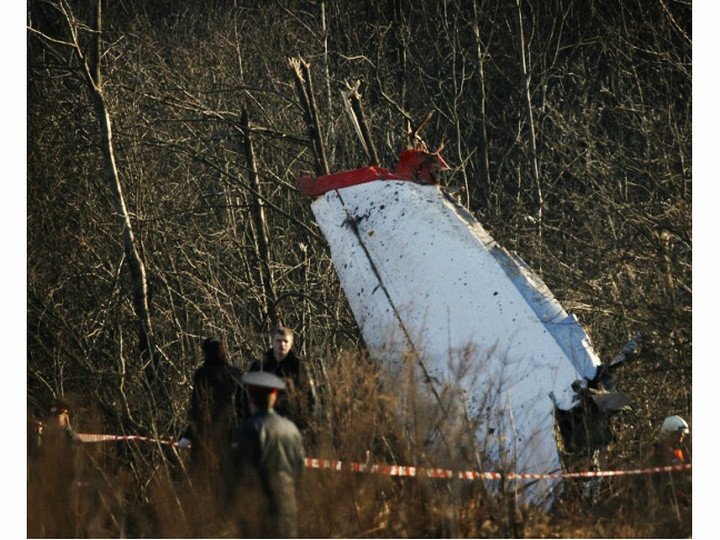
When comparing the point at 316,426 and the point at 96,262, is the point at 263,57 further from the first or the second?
the point at 316,426

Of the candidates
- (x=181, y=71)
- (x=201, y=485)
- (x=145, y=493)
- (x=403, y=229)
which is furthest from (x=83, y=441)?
(x=181, y=71)

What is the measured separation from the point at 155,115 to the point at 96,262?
3.05 m

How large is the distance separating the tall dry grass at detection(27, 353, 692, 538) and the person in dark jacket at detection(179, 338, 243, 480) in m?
0.14

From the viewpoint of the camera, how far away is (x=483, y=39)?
18.1 metres

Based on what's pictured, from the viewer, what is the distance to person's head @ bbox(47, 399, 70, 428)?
25.4ft

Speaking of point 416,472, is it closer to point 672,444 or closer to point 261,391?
point 261,391

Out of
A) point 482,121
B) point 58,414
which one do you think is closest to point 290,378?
point 58,414

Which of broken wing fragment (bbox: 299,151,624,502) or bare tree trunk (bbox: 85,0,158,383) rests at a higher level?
bare tree trunk (bbox: 85,0,158,383)

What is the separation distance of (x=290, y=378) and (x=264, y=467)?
1259mm

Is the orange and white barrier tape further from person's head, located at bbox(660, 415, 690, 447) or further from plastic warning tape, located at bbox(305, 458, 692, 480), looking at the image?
person's head, located at bbox(660, 415, 690, 447)

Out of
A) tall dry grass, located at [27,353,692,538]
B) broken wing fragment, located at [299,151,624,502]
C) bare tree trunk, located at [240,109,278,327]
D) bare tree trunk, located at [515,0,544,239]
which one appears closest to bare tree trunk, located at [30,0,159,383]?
bare tree trunk, located at [240,109,278,327]

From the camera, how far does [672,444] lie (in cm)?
727

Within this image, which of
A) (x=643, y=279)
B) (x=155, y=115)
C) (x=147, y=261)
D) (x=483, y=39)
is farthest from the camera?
(x=483, y=39)

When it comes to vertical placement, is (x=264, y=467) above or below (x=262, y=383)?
below
